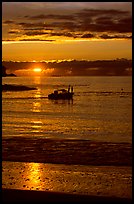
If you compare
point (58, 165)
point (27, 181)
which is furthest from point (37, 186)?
point (58, 165)

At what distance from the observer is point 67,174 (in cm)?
896

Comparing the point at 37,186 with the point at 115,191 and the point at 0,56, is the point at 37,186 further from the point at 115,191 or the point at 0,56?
the point at 0,56

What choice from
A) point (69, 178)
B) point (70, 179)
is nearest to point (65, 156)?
point (69, 178)

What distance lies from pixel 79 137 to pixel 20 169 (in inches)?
367

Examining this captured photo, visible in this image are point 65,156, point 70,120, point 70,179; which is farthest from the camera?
point 70,120

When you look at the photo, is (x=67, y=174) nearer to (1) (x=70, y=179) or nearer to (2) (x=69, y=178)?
(2) (x=69, y=178)

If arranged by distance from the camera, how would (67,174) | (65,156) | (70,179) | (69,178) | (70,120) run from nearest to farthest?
1. (70,179)
2. (69,178)
3. (67,174)
4. (65,156)
5. (70,120)

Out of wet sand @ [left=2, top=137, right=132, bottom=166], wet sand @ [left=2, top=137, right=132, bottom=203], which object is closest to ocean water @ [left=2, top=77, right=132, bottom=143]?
wet sand @ [left=2, top=137, right=132, bottom=166]

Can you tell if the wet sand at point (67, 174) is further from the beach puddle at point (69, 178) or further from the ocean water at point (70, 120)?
the ocean water at point (70, 120)

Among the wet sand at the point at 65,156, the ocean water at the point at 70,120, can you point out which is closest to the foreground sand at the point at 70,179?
the wet sand at the point at 65,156

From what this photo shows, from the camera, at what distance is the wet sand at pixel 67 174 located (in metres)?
6.23

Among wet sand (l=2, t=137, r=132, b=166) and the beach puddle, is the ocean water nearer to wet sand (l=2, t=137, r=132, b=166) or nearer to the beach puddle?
wet sand (l=2, t=137, r=132, b=166)

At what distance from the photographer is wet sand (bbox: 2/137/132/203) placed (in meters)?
6.23

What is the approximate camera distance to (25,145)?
47.8ft
